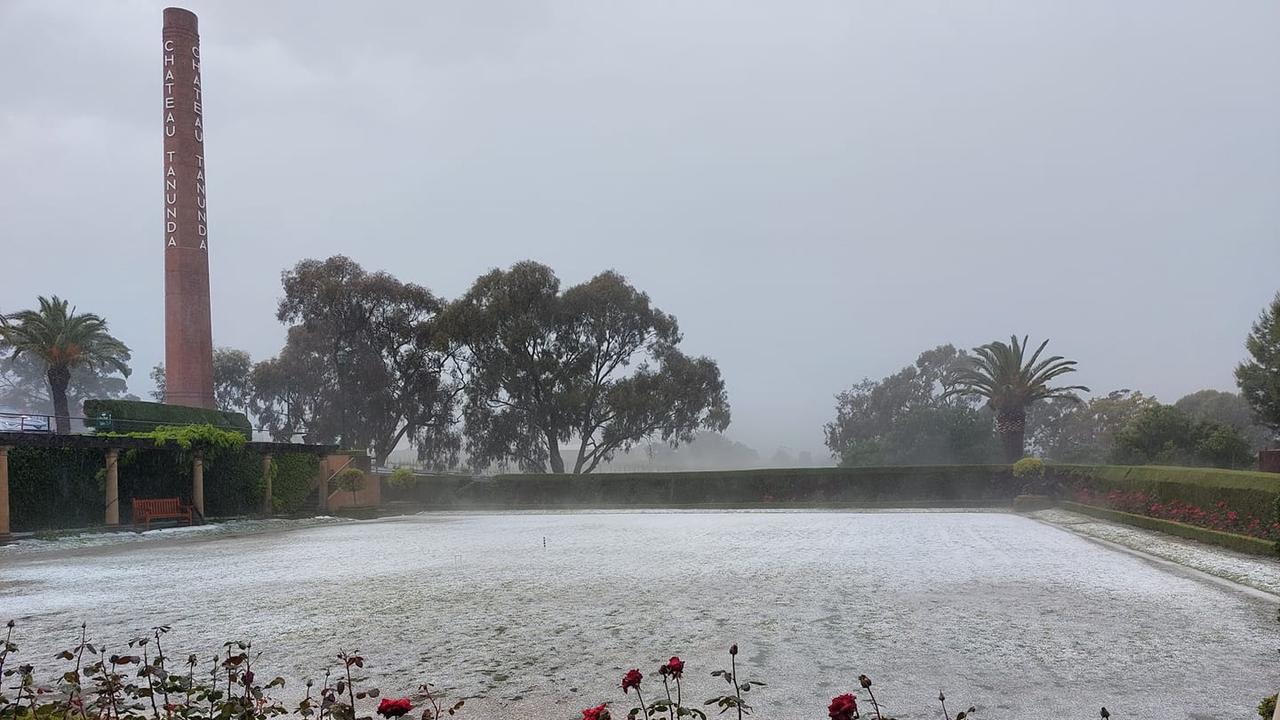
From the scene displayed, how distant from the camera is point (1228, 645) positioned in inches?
308

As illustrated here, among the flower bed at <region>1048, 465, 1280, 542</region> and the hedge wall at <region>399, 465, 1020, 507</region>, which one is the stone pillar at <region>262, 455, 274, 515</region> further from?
the flower bed at <region>1048, 465, 1280, 542</region>

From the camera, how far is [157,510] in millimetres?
28484

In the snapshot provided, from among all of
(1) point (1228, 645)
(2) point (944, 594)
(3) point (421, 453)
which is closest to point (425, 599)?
(2) point (944, 594)

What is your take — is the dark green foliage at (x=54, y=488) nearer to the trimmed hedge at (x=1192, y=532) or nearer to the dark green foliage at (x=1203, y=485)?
the trimmed hedge at (x=1192, y=532)

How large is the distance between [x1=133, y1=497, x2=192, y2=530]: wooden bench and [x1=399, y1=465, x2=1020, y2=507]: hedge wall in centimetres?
1751

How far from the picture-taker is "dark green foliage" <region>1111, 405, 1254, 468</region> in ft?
113

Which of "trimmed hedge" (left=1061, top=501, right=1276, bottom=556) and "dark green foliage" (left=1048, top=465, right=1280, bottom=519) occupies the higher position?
"dark green foliage" (left=1048, top=465, right=1280, bottom=519)

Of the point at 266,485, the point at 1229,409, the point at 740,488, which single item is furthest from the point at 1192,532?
the point at 1229,409

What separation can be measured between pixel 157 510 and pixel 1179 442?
127 ft

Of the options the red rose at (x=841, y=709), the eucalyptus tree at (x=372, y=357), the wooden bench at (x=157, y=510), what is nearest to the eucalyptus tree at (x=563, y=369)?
the eucalyptus tree at (x=372, y=357)

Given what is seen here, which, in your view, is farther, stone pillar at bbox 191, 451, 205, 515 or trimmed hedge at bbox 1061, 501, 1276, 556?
stone pillar at bbox 191, 451, 205, 515

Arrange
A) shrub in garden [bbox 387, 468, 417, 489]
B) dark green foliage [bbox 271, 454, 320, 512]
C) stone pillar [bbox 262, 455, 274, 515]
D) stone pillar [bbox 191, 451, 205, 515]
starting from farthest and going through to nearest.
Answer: shrub in garden [bbox 387, 468, 417, 489] < dark green foliage [bbox 271, 454, 320, 512] < stone pillar [bbox 262, 455, 274, 515] < stone pillar [bbox 191, 451, 205, 515]

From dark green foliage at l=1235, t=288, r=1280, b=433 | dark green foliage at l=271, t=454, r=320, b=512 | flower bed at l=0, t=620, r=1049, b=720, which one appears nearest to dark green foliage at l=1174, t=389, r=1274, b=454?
dark green foliage at l=1235, t=288, r=1280, b=433

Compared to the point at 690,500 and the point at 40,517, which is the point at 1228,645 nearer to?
the point at 40,517
